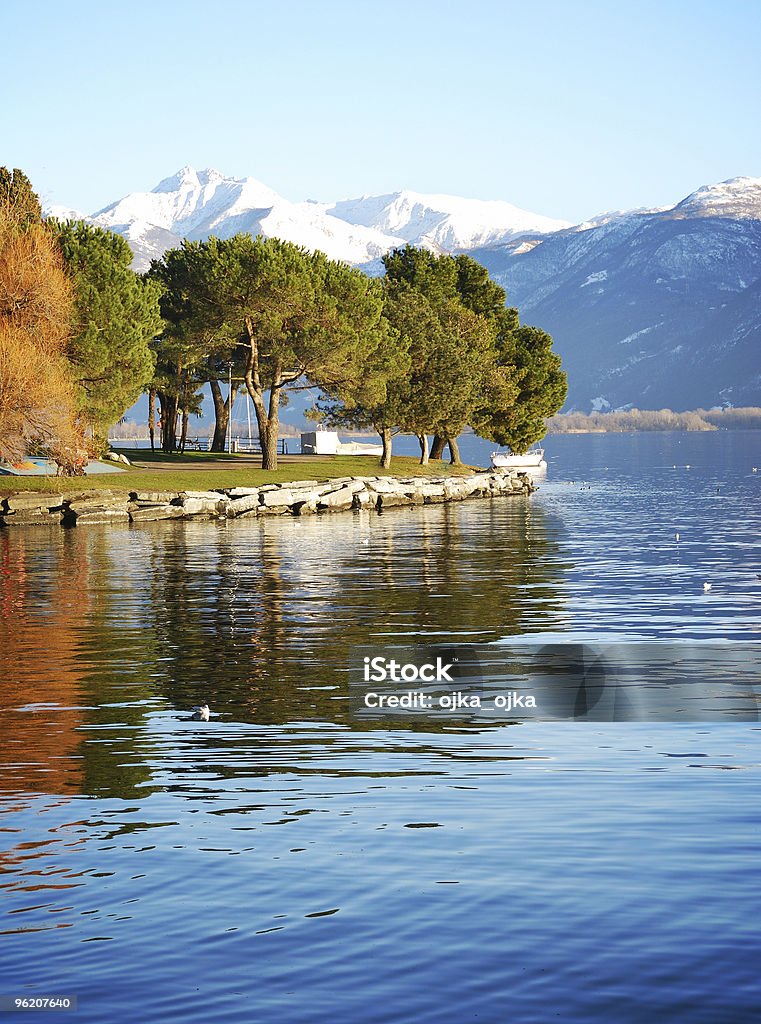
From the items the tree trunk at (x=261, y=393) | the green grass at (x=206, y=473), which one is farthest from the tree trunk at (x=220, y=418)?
the tree trunk at (x=261, y=393)

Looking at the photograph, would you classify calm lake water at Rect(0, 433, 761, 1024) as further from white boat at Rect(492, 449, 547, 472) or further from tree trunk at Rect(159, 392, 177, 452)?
white boat at Rect(492, 449, 547, 472)

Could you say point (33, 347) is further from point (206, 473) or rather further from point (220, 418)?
point (220, 418)

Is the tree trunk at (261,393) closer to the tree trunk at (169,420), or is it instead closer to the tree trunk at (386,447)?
the tree trunk at (386,447)

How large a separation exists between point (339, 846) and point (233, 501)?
209ft

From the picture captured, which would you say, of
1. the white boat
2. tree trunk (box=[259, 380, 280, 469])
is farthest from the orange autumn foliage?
the white boat

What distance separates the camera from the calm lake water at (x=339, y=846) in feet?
31.1

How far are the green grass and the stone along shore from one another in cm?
160

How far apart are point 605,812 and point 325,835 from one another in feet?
9.75

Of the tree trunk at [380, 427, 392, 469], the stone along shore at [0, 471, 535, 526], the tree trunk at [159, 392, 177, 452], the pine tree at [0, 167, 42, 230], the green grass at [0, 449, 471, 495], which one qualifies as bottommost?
the stone along shore at [0, 471, 535, 526]

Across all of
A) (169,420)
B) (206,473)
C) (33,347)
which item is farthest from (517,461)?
(33,347)

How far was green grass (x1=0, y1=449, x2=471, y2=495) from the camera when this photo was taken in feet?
242

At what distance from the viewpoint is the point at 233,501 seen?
75.9 metres

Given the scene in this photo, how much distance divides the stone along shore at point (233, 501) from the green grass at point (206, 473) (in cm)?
160

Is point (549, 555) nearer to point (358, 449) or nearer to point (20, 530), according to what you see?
point (20, 530)
